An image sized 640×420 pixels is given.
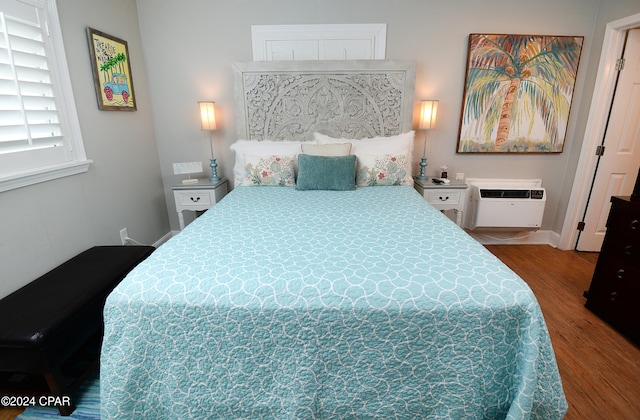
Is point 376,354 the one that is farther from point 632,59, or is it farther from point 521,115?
point 632,59

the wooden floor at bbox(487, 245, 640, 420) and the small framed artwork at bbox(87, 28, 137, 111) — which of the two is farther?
the small framed artwork at bbox(87, 28, 137, 111)

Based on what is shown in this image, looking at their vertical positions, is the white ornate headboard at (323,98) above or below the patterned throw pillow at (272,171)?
above

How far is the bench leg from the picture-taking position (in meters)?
1.46

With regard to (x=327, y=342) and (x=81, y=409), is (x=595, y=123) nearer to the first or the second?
(x=327, y=342)

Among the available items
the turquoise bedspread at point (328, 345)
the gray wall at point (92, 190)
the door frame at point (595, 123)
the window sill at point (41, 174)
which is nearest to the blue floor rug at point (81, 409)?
the turquoise bedspread at point (328, 345)

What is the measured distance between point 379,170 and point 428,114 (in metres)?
0.81

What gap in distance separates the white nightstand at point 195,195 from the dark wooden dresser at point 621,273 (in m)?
3.07

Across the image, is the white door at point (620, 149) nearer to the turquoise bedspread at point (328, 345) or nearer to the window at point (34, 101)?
the turquoise bedspread at point (328, 345)

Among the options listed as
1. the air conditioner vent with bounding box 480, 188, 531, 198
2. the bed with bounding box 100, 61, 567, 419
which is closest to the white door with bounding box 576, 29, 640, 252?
the air conditioner vent with bounding box 480, 188, 531, 198

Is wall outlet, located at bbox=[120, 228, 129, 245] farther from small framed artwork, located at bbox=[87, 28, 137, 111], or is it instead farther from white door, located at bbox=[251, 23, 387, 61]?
white door, located at bbox=[251, 23, 387, 61]

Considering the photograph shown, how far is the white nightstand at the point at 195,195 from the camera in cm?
294

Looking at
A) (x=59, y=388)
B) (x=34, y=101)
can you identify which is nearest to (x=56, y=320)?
(x=59, y=388)

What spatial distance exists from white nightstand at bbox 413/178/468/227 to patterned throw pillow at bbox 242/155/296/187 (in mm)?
1228

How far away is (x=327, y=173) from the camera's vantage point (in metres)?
2.52
